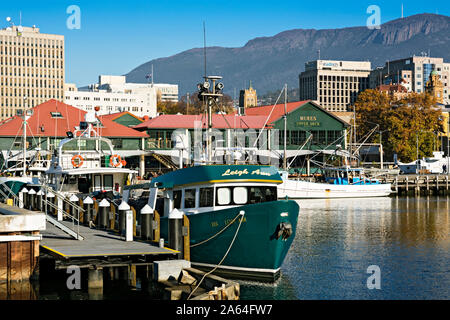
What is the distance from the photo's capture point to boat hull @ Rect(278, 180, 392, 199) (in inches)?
3066

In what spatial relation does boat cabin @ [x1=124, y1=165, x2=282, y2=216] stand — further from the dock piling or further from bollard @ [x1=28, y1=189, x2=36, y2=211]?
bollard @ [x1=28, y1=189, x2=36, y2=211]

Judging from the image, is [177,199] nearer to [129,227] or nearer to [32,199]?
[129,227]

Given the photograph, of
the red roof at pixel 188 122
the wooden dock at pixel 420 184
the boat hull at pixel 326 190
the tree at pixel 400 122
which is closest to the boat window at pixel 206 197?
the boat hull at pixel 326 190

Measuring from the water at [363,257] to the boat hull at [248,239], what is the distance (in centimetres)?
79

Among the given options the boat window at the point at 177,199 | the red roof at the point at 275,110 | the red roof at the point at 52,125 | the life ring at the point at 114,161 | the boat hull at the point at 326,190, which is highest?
the red roof at the point at 275,110

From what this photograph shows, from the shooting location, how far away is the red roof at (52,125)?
259ft

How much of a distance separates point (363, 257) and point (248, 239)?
10.8 meters

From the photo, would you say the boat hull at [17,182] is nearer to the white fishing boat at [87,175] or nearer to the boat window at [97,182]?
the white fishing boat at [87,175]

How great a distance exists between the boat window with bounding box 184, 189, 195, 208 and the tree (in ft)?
302

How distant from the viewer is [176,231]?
2628 cm

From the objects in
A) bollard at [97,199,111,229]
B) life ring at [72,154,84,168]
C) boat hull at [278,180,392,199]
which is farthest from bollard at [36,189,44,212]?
boat hull at [278,180,392,199]

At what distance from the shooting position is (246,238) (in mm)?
25922

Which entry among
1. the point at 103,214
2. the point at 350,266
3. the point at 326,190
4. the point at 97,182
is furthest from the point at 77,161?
the point at 326,190
